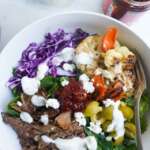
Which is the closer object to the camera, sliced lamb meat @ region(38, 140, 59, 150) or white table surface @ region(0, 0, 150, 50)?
sliced lamb meat @ region(38, 140, 59, 150)

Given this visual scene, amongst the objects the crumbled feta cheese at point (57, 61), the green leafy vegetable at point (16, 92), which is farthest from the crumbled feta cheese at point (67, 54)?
the green leafy vegetable at point (16, 92)

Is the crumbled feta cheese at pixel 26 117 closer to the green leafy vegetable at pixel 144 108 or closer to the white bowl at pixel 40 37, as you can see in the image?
the white bowl at pixel 40 37

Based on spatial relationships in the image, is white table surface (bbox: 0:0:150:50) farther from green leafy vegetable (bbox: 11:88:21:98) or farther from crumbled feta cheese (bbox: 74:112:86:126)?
crumbled feta cheese (bbox: 74:112:86:126)

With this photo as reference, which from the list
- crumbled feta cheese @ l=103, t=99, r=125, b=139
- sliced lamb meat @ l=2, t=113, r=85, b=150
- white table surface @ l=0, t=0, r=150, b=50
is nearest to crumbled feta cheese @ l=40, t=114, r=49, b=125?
sliced lamb meat @ l=2, t=113, r=85, b=150

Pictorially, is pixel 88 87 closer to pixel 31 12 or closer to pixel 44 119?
pixel 44 119

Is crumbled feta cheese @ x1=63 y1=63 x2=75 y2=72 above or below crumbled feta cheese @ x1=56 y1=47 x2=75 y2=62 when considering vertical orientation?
below

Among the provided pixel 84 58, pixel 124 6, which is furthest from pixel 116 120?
pixel 124 6
